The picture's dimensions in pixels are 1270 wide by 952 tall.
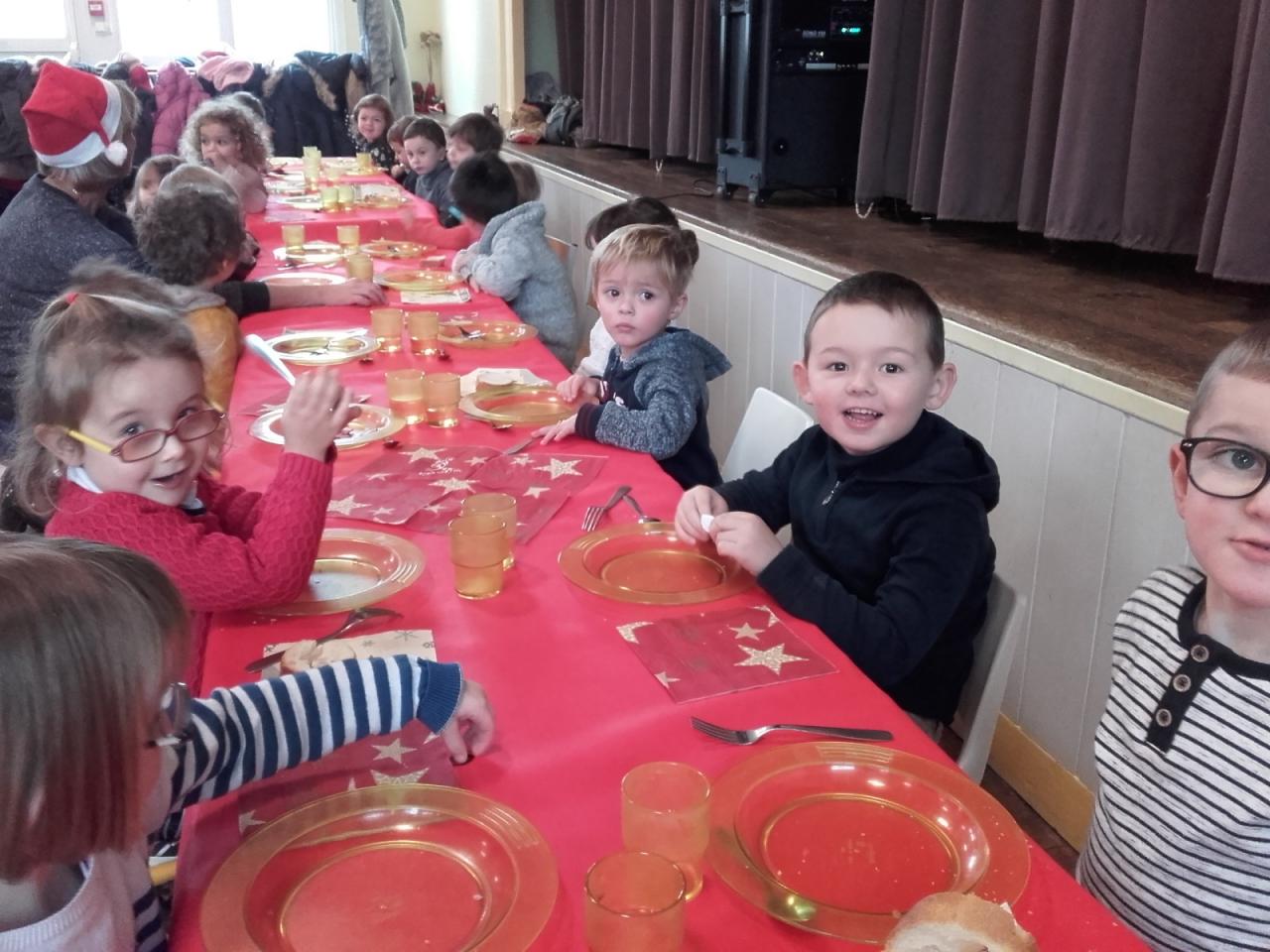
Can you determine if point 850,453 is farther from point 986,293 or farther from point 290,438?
point 986,293

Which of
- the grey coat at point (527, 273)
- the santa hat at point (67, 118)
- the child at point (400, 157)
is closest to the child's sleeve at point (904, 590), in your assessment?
the grey coat at point (527, 273)

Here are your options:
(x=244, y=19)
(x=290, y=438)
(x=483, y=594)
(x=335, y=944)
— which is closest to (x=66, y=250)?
(x=290, y=438)

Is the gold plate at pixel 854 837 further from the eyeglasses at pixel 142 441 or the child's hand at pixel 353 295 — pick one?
the child's hand at pixel 353 295

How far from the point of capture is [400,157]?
19.6 ft

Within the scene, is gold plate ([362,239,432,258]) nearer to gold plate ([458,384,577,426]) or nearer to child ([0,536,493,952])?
gold plate ([458,384,577,426])

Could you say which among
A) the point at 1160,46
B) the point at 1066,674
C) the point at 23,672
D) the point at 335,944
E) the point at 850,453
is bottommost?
the point at 1066,674

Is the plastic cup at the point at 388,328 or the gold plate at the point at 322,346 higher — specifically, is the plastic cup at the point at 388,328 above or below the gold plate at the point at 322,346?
above

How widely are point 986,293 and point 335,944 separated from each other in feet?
6.51

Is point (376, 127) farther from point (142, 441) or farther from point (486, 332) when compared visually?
point (142, 441)

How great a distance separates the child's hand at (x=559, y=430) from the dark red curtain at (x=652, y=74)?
2679mm

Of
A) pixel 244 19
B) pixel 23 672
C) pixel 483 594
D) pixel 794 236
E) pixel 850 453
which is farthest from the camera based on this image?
pixel 244 19

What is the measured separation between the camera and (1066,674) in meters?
2.00

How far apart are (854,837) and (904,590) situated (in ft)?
1.68

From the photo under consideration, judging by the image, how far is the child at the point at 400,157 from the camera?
574 centimetres
